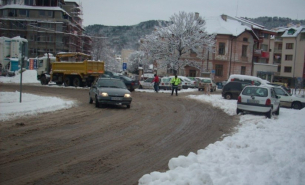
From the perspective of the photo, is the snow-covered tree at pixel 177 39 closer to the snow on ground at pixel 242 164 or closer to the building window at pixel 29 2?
the building window at pixel 29 2

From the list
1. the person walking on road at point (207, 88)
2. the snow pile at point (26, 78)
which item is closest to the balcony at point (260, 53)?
the person walking on road at point (207, 88)

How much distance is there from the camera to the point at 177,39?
46.9 meters

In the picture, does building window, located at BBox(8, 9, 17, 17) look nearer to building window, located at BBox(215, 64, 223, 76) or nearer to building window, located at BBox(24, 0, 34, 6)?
building window, located at BBox(24, 0, 34, 6)

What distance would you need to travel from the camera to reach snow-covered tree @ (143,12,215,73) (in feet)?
153

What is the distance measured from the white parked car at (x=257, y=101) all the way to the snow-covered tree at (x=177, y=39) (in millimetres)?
31914

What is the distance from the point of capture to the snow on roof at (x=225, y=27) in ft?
183

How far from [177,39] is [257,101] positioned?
→ 1342 inches

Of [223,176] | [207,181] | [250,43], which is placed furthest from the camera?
[250,43]

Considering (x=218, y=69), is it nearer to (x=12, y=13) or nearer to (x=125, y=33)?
(x=12, y=13)

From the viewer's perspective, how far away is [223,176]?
520 cm

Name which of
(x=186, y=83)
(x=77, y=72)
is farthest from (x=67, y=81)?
(x=186, y=83)

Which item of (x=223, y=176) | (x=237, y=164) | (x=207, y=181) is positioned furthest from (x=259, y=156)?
(x=207, y=181)

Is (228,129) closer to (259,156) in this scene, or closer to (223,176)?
(259,156)

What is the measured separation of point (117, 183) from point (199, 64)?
49518 millimetres
